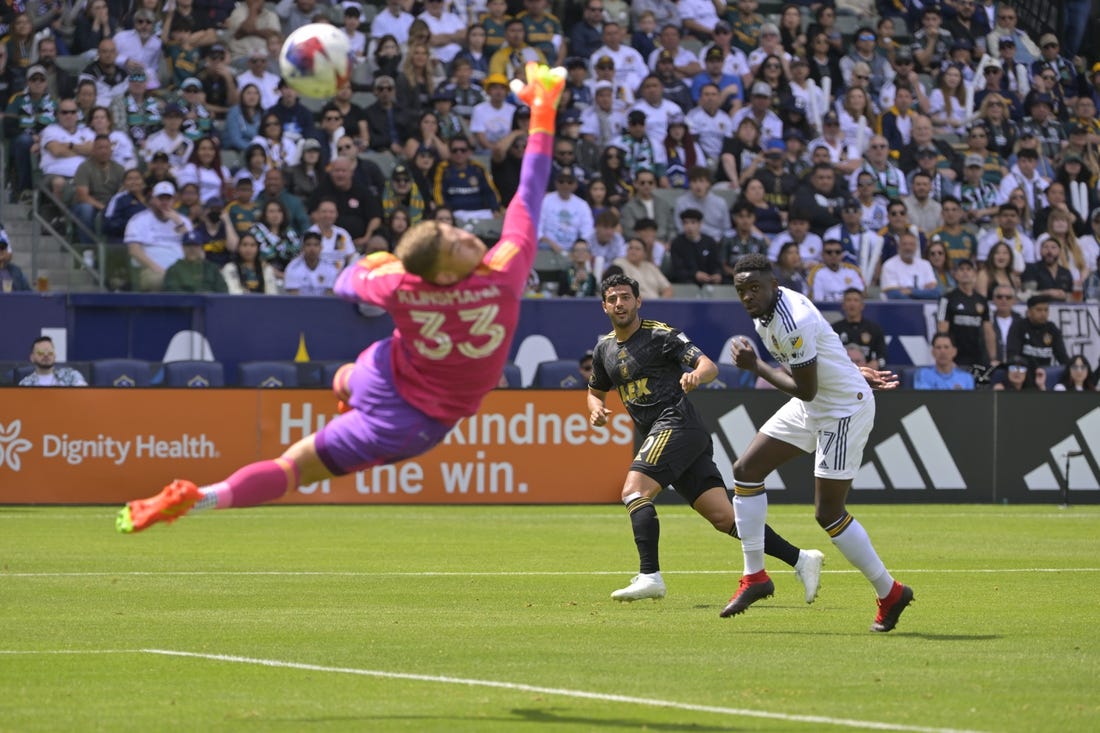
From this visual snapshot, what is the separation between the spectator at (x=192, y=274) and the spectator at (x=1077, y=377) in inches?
448

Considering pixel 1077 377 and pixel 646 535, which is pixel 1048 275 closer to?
pixel 1077 377

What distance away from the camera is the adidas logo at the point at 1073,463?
22.8m

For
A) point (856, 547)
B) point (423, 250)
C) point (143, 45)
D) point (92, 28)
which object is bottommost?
point (856, 547)

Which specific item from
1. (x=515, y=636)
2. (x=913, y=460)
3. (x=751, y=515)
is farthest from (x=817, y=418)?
(x=913, y=460)

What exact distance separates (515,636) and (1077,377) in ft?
51.7

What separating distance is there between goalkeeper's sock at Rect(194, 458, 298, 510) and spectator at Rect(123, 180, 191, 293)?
14.6 metres

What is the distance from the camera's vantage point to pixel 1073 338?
A: 2577cm

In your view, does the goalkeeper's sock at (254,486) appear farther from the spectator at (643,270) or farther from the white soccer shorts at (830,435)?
the spectator at (643,270)

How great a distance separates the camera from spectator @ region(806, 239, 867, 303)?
985 inches

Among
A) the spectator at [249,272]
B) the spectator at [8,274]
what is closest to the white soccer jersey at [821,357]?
the spectator at [249,272]

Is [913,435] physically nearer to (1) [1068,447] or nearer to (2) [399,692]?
(1) [1068,447]

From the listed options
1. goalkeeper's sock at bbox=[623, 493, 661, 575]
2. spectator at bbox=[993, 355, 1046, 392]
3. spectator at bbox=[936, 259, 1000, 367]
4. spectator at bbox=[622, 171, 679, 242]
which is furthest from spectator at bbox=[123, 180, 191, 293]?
goalkeeper's sock at bbox=[623, 493, 661, 575]

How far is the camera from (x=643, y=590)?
1159 cm

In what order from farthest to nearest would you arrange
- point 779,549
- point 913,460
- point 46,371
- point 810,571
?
point 913,460 → point 46,371 → point 779,549 → point 810,571
